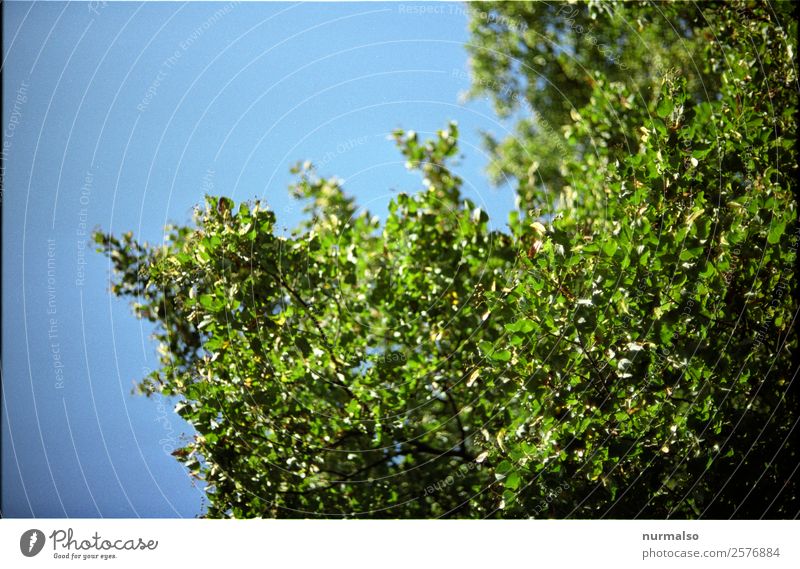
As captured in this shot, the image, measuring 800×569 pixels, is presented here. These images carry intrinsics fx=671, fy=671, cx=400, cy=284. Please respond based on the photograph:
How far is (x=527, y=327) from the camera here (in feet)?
5.46

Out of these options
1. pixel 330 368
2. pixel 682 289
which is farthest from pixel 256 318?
pixel 682 289

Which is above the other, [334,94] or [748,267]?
[334,94]

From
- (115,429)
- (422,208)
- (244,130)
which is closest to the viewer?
(115,429)

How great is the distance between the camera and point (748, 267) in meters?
1.75

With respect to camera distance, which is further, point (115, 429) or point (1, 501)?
point (115, 429)

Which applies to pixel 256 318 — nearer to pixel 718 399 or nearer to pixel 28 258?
pixel 28 258

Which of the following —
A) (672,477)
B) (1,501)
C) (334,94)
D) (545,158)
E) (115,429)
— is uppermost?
(545,158)

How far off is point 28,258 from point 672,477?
2.06 m

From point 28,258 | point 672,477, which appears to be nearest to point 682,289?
point 672,477

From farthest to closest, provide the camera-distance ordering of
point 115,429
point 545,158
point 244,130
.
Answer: point 545,158, point 244,130, point 115,429

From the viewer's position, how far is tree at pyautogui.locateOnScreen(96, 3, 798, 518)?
1674 mm

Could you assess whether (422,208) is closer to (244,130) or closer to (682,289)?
(244,130)

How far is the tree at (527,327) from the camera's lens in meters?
1.67

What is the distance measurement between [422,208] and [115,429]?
128 centimetres
